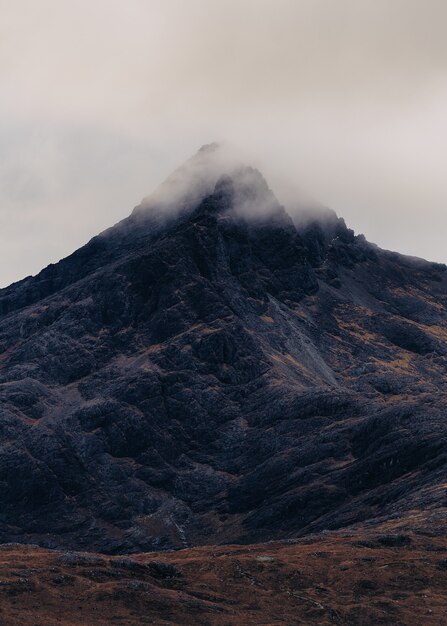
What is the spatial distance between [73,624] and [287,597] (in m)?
42.5

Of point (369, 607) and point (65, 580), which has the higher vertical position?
point (65, 580)

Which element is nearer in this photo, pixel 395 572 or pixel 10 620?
pixel 10 620

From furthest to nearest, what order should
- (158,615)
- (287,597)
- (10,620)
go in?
(287,597) < (158,615) < (10,620)

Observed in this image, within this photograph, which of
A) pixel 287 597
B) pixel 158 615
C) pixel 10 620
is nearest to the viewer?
pixel 10 620

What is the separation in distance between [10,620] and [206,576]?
155 ft

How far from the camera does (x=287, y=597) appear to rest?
187875mm

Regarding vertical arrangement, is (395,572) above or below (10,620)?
below

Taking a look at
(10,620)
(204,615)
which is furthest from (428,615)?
(10,620)

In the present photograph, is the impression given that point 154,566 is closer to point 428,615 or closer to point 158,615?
point 158,615

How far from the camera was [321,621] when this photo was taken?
17612cm

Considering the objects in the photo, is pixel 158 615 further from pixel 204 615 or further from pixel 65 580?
pixel 65 580

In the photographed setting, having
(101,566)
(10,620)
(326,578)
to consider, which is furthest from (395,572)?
(10,620)

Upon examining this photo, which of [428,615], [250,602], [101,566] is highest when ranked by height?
[101,566]

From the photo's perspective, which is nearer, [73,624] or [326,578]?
[73,624]
